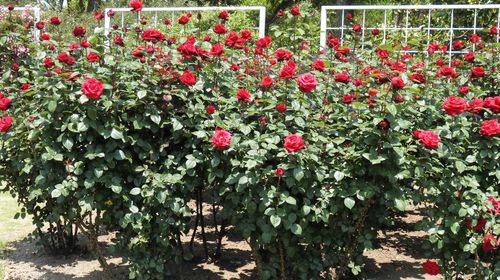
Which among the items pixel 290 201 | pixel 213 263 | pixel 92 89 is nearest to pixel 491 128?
pixel 290 201

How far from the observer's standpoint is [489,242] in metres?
2.80

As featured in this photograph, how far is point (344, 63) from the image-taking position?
11.2 feet

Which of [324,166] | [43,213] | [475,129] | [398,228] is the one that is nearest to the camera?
[324,166]

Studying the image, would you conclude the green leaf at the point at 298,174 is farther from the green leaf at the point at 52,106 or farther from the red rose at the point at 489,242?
the green leaf at the point at 52,106

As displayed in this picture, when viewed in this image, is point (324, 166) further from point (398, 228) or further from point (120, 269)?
point (398, 228)

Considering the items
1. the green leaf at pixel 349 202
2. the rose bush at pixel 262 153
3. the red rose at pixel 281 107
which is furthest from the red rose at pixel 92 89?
the green leaf at pixel 349 202

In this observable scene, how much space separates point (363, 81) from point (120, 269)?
2.01m

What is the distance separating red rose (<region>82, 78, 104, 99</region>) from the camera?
2.72m

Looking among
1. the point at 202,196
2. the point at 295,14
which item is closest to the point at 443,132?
the point at 295,14

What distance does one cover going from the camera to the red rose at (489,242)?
279cm

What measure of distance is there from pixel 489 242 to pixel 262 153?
1.16 metres

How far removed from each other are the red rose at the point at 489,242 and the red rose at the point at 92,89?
194cm

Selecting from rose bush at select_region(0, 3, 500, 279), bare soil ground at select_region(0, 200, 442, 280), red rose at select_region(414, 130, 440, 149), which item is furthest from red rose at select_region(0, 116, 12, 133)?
red rose at select_region(414, 130, 440, 149)

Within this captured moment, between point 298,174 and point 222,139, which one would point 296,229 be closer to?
point 298,174
